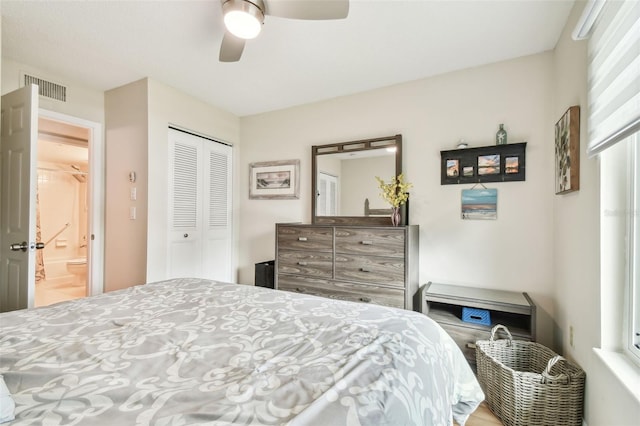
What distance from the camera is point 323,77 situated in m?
2.77

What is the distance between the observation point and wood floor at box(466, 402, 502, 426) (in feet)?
5.57

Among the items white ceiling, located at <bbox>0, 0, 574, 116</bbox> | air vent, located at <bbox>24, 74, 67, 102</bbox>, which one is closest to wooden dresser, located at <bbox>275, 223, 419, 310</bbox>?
white ceiling, located at <bbox>0, 0, 574, 116</bbox>

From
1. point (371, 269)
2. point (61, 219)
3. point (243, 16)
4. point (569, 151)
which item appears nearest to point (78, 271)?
point (61, 219)

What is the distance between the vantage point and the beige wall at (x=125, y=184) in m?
2.79

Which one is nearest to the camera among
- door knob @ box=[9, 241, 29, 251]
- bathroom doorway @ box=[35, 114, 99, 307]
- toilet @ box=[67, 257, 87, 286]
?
door knob @ box=[9, 241, 29, 251]

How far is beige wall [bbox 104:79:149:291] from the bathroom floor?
3.88ft

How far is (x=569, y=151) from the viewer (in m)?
1.73

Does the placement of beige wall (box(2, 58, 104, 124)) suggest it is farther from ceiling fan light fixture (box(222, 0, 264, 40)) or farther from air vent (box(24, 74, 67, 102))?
ceiling fan light fixture (box(222, 0, 264, 40))

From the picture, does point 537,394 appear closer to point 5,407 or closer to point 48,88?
point 5,407

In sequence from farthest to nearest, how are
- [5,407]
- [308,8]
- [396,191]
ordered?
[396,191] → [308,8] → [5,407]

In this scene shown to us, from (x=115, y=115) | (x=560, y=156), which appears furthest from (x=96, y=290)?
(x=560, y=156)

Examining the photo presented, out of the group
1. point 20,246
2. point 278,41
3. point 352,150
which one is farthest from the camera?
point 352,150

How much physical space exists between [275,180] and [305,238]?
3.63ft

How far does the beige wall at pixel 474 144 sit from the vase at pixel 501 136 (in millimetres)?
46
